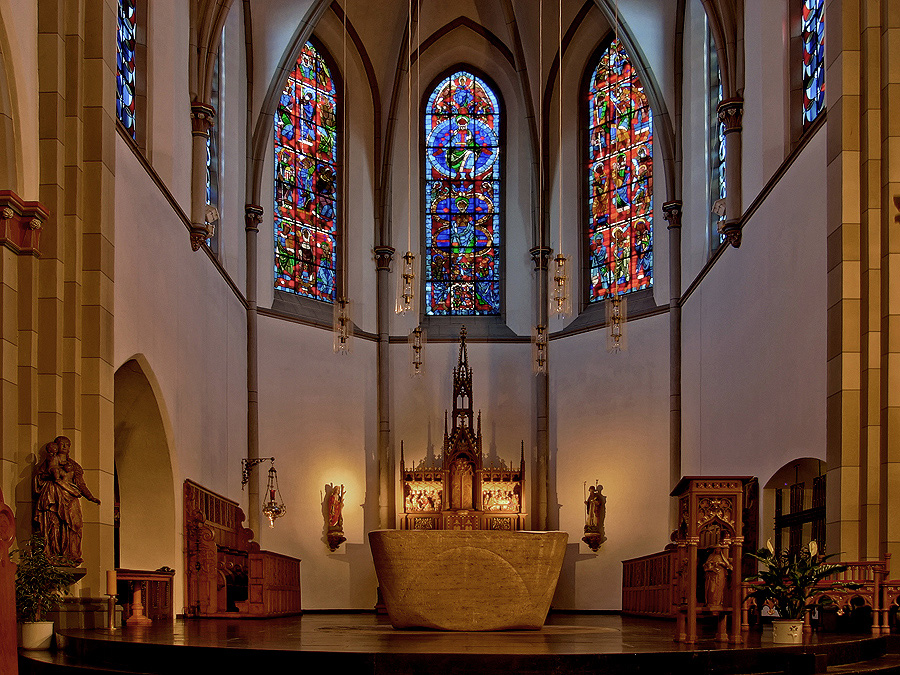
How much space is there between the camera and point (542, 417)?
2338 cm

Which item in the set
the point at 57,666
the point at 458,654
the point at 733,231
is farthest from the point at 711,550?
the point at 57,666

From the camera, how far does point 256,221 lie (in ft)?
70.8

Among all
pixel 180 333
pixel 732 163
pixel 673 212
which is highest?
pixel 732 163

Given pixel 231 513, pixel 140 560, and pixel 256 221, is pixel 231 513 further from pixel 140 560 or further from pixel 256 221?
pixel 256 221

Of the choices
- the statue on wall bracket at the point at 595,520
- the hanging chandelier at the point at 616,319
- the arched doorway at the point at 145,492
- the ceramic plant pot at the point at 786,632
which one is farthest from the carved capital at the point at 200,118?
the ceramic plant pot at the point at 786,632

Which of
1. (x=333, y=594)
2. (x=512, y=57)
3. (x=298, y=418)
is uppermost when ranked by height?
(x=512, y=57)

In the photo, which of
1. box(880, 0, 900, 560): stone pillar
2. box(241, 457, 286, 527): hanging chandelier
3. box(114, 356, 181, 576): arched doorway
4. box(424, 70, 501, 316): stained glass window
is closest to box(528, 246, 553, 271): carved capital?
box(424, 70, 501, 316): stained glass window

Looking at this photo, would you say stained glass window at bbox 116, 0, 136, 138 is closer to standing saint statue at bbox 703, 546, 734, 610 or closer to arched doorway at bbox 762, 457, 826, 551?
standing saint statue at bbox 703, 546, 734, 610

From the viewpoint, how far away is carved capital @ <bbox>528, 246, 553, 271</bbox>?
2384cm

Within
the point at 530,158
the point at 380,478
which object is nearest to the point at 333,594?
the point at 380,478

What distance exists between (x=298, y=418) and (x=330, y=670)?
13891 millimetres

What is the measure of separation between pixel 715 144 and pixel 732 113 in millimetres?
2107

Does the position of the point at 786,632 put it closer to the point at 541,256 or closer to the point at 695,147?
the point at 695,147

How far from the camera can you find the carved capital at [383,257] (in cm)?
2395
